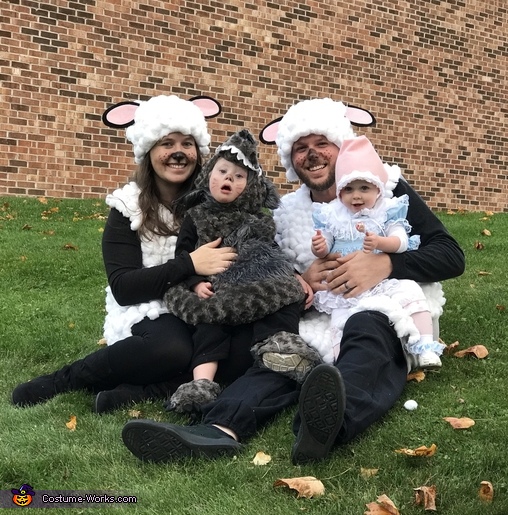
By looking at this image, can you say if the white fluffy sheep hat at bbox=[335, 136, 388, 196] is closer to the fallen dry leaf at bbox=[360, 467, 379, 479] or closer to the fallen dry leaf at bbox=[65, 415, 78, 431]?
the fallen dry leaf at bbox=[360, 467, 379, 479]

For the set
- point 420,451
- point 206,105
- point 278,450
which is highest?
point 206,105

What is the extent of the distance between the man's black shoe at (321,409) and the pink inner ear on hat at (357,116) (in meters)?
1.99

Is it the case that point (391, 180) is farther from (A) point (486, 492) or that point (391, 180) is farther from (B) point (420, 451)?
(A) point (486, 492)

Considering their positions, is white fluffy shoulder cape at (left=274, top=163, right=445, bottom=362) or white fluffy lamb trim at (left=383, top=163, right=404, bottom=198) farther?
white fluffy lamb trim at (left=383, top=163, right=404, bottom=198)

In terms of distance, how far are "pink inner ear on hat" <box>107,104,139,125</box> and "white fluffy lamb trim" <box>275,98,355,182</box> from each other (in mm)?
870

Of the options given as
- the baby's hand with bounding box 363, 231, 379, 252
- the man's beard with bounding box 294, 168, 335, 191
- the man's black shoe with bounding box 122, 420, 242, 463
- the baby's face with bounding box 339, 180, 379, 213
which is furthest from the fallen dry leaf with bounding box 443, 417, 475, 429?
the man's beard with bounding box 294, 168, 335, 191

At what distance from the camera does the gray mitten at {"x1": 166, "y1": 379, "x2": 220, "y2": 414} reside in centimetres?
297

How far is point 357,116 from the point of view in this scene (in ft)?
13.2

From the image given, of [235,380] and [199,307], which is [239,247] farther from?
[235,380]

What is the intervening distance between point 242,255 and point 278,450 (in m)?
1.01

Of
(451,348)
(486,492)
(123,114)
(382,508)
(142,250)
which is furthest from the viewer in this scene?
(123,114)

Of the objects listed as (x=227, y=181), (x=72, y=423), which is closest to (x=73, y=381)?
(x=72, y=423)

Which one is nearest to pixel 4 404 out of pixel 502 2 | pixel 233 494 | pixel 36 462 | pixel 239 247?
pixel 36 462

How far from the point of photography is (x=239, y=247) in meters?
3.32
